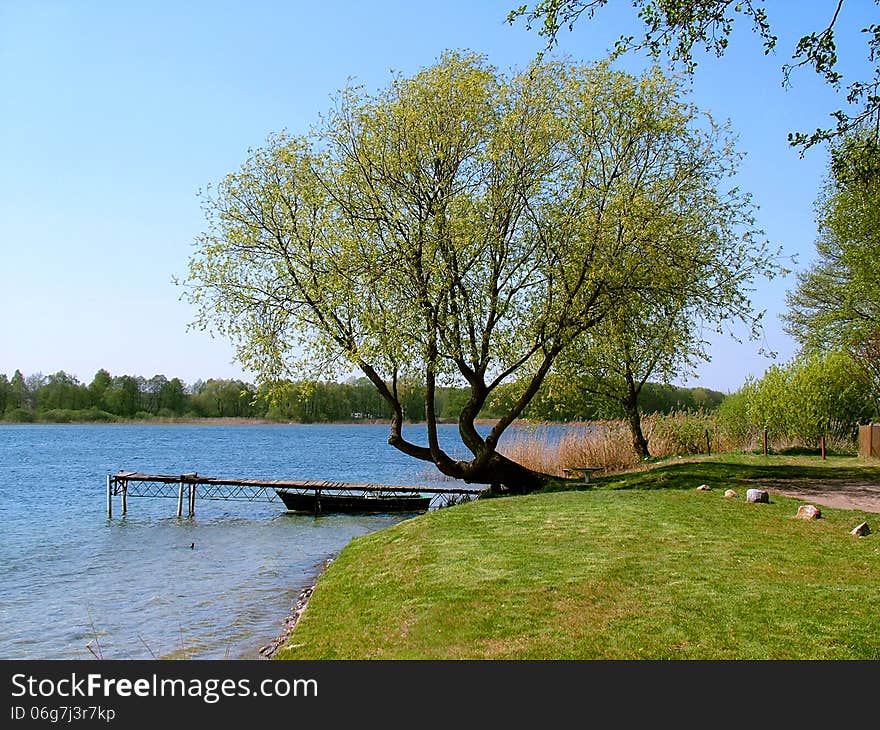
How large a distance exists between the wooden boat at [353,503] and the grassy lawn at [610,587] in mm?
10740

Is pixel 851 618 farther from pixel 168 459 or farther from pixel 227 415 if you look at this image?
pixel 227 415

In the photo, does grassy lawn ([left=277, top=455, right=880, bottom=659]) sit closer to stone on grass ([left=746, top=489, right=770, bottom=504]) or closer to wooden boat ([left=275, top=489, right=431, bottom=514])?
stone on grass ([left=746, top=489, right=770, bottom=504])

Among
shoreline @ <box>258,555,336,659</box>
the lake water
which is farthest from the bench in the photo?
shoreline @ <box>258,555,336,659</box>

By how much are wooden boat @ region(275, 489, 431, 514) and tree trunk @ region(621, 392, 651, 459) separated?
27.5 feet

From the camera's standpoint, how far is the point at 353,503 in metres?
28.0

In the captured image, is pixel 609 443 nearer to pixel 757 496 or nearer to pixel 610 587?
pixel 757 496

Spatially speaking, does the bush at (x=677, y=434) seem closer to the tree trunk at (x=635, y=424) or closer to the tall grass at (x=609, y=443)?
the tall grass at (x=609, y=443)

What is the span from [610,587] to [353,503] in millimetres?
18919

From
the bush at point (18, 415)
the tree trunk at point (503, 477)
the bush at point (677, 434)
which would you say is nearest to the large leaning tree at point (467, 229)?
the tree trunk at point (503, 477)

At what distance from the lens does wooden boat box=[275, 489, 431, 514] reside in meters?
27.6

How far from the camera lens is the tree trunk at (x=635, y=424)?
100 ft

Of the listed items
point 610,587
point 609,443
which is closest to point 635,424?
point 609,443
